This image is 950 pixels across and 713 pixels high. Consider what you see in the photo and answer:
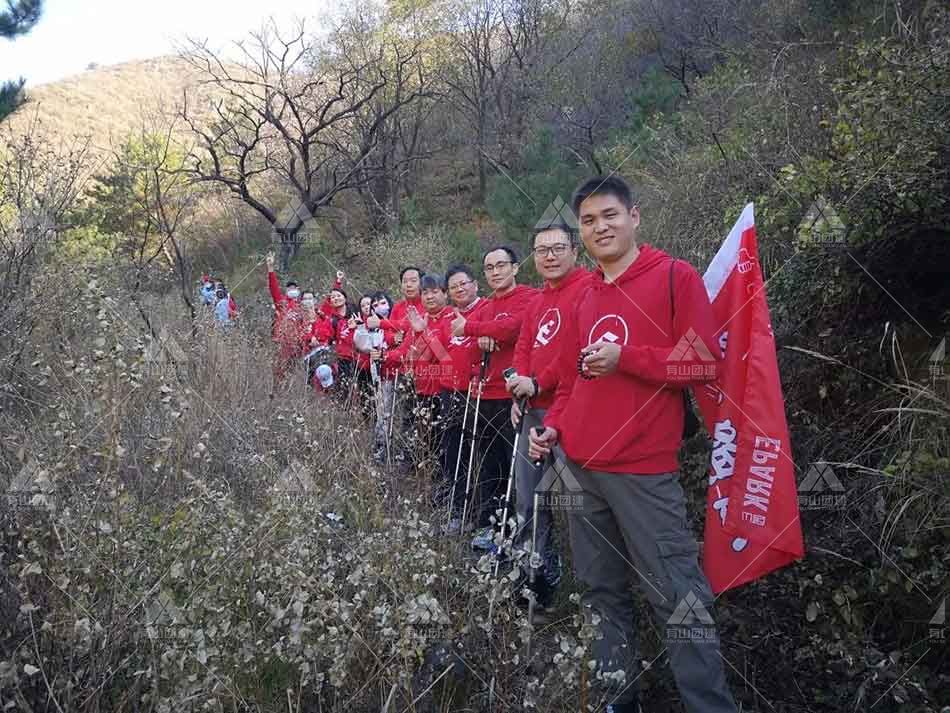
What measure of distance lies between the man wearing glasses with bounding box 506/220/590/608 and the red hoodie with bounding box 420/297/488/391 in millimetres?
1157

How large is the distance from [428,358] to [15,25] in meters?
6.40

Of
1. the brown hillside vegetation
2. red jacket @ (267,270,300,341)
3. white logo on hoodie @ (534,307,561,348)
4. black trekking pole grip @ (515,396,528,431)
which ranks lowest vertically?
red jacket @ (267,270,300,341)

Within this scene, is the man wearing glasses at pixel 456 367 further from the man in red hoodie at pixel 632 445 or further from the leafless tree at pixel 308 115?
the leafless tree at pixel 308 115

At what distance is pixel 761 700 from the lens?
3.40m

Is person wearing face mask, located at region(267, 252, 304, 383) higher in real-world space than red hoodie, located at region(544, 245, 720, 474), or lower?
lower

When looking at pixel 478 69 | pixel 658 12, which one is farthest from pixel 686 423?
pixel 478 69

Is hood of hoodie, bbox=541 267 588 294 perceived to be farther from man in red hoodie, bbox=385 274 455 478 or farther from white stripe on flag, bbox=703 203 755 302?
man in red hoodie, bbox=385 274 455 478

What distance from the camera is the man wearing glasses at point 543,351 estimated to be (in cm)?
431

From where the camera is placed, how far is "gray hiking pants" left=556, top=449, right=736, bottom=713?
284cm

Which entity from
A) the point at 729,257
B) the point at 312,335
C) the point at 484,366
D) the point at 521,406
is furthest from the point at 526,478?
the point at 312,335

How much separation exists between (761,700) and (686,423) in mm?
1323

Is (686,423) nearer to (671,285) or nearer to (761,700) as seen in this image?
(671,285)

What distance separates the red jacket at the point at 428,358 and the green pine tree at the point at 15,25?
214 inches

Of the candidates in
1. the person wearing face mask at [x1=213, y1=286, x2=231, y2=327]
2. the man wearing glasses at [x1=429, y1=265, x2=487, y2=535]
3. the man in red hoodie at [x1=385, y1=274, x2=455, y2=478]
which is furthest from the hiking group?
the person wearing face mask at [x1=213, y1=286, x2=231, y2=327]
